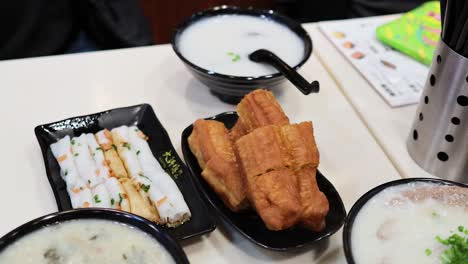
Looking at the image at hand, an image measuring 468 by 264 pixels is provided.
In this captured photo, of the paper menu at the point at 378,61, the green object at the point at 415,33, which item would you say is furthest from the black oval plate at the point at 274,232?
the green object at the point at 415,33

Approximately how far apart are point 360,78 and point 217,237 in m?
0.78

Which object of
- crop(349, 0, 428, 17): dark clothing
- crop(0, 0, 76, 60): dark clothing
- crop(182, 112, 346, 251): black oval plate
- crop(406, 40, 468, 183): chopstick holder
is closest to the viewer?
crop(182, 112, 346, 251): black oval plate

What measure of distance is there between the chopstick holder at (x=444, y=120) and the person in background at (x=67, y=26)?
1.50 m

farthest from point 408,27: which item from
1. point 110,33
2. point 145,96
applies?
point 110,33

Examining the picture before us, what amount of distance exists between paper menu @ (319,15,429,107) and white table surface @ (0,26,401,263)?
130 millimetres

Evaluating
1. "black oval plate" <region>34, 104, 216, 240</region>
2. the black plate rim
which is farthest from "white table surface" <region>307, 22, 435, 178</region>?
"black oval plate" <region>34, 104, 216, 240</region>

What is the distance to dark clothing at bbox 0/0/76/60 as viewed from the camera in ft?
7.18

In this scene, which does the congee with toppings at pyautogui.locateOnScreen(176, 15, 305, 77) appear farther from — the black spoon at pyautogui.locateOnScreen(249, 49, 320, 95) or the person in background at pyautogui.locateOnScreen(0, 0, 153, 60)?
the person in background at pyautogui.locateOnScreen(0, 0, 153, 60)

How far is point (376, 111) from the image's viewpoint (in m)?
1.46

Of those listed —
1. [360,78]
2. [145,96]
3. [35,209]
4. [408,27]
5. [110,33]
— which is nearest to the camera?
[35,209]

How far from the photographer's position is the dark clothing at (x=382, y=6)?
2514 mm

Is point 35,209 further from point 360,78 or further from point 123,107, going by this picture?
point 360,78

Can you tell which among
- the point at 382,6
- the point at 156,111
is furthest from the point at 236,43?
the point at 382,6

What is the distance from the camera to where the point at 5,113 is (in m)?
1.35
